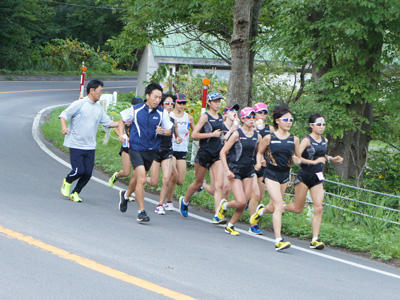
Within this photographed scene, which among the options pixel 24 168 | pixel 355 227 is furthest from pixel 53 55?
pixel 355 227

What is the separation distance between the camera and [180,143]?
31.6 feet

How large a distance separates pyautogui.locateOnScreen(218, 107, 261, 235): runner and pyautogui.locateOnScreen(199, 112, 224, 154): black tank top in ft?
2.18

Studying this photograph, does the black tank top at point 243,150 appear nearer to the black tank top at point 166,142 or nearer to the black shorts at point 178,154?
the black tank top at point 166,142

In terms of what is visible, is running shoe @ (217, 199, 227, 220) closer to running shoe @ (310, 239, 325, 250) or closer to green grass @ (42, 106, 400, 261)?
green grass @ (42, 106, 400, 261)

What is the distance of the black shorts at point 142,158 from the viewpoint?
842cm

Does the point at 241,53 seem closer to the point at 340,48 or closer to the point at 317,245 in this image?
the point at 340,48

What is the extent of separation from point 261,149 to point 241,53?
572cm

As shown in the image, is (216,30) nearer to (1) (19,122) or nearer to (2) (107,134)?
(2) (107,134)

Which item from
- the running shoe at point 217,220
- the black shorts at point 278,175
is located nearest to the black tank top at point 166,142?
the running shoe at point 217,220

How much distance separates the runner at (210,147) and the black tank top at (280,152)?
1.08 meters

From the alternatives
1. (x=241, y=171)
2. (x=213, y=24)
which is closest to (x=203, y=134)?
(x=241, y=171)

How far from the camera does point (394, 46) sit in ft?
39.9

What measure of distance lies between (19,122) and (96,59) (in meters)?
32.0

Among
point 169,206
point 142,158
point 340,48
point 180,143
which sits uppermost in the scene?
point 340,48
